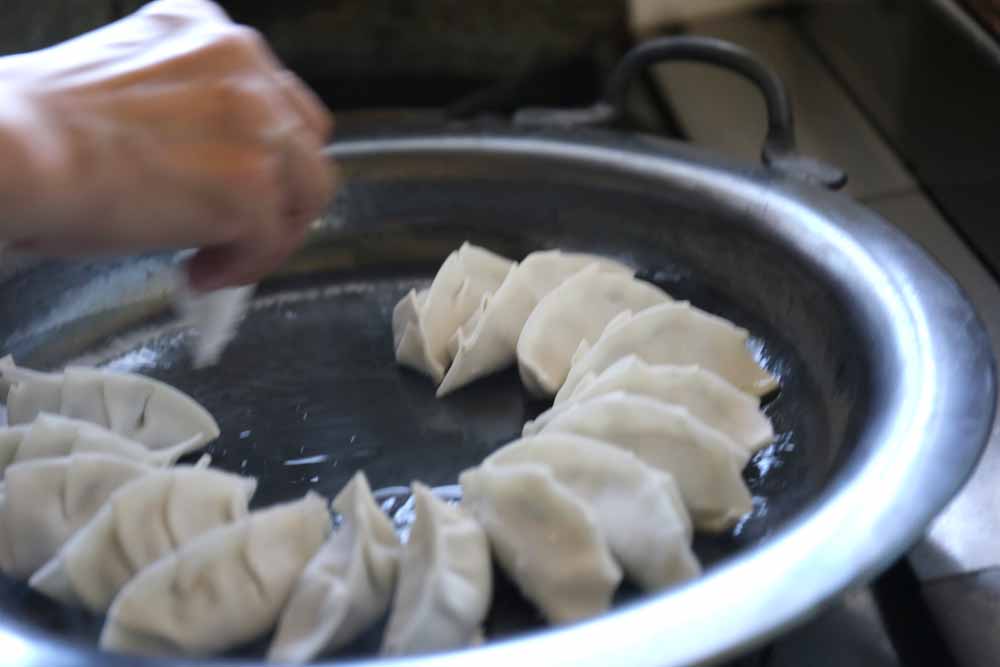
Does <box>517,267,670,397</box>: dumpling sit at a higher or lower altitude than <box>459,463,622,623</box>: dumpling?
lower

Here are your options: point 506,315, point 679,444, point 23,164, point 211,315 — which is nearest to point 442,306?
point 506,315

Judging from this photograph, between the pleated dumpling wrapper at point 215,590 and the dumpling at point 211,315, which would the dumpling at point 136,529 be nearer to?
the pleated dumpling wrapper at point 215,590

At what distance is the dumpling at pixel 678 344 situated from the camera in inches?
41.5

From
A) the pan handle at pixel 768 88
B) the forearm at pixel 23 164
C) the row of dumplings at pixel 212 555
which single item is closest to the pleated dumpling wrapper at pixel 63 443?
the row of dumplings at pixel 212 555

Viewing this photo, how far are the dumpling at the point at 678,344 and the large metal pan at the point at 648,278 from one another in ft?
0.17

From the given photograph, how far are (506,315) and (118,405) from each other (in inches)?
14.8

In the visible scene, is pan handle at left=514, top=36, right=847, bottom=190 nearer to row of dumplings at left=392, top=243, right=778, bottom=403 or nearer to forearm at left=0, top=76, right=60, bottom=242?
row of dumplings at left=392, top=243, right=778, bottom=403

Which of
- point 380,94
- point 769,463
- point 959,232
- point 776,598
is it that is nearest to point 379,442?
point 769,463

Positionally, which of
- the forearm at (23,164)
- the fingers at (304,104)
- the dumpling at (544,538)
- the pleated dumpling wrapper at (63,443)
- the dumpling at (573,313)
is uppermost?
the forearm at (23,164)

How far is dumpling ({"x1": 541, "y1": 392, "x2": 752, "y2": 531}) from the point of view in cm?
89

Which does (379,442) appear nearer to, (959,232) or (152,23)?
(152,23)

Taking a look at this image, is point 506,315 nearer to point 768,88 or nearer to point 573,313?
point 573,313

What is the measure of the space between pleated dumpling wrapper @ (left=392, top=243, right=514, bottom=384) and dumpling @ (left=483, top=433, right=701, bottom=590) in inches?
8.4

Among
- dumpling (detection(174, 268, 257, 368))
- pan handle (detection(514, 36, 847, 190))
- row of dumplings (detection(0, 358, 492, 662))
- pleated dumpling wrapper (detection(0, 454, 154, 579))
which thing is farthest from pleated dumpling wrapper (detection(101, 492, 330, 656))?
pan handle (detection(514, 36, 847, 190))
